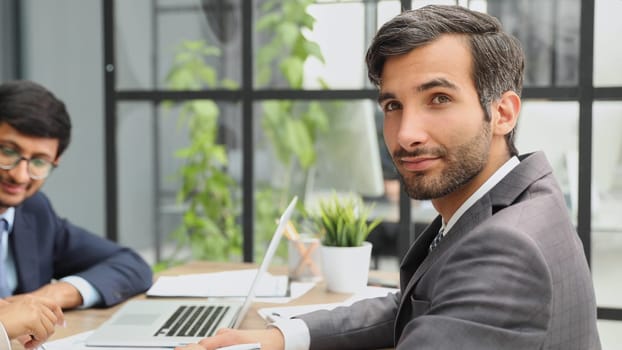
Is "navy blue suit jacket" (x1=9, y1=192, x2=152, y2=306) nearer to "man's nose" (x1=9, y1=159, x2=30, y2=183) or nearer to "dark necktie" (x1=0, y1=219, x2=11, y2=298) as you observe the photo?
"dark necktie" (x1=0, y1=219, x2=11, y2=298)

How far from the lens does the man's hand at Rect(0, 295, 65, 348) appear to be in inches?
56.4

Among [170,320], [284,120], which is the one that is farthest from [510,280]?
[284,120]

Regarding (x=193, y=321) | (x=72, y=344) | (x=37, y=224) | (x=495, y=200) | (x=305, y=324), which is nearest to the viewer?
(x=495, y=200)

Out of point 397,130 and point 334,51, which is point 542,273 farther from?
point 334,51

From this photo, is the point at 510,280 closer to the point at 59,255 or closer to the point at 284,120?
the point at 59,255

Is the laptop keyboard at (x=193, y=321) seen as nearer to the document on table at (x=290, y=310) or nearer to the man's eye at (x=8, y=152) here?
the document on table at (x=290, y=310)

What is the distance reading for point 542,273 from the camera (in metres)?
0.93

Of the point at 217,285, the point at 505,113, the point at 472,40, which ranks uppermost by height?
the point at 472,40

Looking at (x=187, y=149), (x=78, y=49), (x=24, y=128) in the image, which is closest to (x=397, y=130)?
(x=24, y=128)

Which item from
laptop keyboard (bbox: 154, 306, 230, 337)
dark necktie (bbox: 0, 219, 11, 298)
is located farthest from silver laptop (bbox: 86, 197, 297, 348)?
dark necktie (bbox: 0, 219, 11, 298)

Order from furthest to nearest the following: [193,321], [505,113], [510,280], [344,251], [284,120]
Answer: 1. [284,120]
2. [344,251]
3. [193,321]
4. [505,113]
5. [510,280]

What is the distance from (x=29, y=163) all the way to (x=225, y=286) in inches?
27.6

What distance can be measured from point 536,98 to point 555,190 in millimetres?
1848

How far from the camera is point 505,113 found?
1200 millimetres
